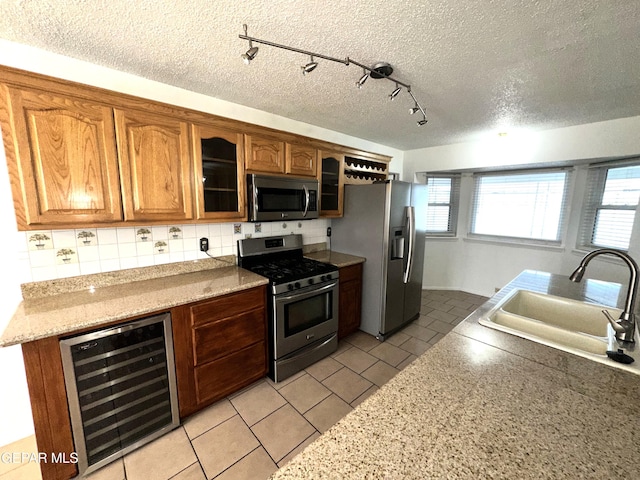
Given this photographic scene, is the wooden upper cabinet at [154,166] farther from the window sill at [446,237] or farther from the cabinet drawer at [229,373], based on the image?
the window sill at [446,237]

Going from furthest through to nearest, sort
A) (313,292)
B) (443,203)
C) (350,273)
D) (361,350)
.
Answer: (443,203) < (350,273) < (361,350) < (313,292)

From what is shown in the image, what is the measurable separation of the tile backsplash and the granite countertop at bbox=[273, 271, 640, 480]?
77.5 inches

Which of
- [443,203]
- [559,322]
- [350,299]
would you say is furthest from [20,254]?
[443,203]

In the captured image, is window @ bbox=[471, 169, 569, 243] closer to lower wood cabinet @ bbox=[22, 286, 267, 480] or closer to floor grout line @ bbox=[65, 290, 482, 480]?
floor grout line @ bbox=[65, 290, 482, 480]

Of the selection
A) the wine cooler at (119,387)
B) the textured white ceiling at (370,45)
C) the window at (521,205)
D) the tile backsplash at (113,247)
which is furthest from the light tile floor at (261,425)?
the window at (521,205)

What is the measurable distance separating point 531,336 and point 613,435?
1.78 ft

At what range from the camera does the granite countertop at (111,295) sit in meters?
1.30

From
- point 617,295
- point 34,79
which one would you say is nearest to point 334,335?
point 617,295

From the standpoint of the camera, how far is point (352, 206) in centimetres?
302

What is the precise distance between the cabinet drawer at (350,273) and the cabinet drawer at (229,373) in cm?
106

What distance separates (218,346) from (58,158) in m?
1.50

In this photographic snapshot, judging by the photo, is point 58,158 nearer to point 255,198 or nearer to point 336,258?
point 255,198

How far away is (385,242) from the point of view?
2.73 metres

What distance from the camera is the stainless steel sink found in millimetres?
1166
